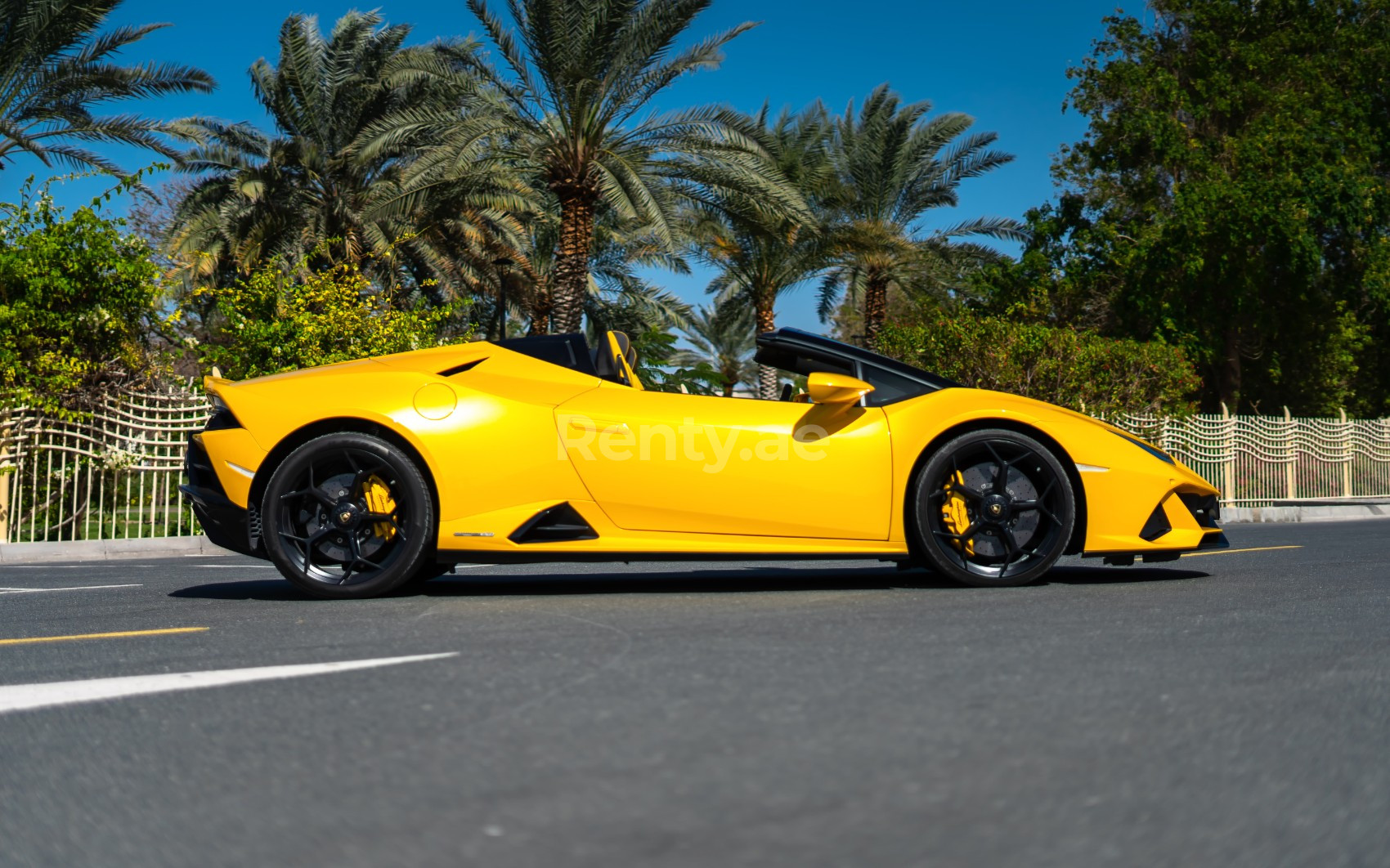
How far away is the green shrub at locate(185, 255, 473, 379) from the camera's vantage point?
1492cm

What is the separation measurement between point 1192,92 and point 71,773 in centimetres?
3504

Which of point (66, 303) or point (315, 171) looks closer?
point (66, 303)

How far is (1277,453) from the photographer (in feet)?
70.5

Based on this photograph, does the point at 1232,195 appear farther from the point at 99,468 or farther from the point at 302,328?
the point at 99,468

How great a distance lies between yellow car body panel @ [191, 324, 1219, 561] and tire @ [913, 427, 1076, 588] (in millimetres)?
95

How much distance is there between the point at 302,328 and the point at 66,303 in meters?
2.78

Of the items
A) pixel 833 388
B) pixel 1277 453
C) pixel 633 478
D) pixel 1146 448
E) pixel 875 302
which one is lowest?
pixel 633 478

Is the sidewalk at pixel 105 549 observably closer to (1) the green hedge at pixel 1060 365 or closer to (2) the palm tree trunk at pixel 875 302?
(1) the green hedge at pixel 1060 365

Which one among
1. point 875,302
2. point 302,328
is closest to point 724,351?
point 875,302

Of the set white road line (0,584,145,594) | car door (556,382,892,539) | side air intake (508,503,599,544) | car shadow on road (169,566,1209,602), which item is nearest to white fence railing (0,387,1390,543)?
white road line (0,584,145,594)

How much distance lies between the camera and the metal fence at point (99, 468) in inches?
490

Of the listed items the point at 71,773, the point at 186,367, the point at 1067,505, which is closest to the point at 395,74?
the point at 186,367

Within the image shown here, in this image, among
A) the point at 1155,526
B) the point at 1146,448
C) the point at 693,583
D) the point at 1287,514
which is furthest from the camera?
the point at 1287,514

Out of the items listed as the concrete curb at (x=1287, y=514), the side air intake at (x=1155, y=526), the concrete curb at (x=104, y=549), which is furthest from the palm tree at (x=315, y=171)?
the side air intake at (x=1155, y=526)
